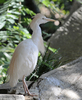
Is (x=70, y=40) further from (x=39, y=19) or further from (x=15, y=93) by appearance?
(x=15, y=93)

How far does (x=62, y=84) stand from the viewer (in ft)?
6.59

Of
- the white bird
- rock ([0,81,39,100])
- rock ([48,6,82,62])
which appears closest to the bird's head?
the white bird

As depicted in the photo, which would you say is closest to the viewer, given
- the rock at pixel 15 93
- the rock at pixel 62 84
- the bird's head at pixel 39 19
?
the rock at pixel 15 93

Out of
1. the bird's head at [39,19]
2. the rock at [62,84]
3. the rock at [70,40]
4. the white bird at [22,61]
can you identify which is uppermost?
the bird's head at [39,19]

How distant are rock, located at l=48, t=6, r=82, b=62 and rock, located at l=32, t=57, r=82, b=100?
1020 millimetres

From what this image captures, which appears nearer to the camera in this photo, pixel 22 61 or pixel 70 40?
pixel 22 61

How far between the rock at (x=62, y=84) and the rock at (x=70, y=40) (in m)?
1.02

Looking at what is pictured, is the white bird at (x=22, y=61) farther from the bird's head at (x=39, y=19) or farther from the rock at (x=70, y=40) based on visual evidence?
the rock at (x=70, y=40)

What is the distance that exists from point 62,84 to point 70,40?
1648mm

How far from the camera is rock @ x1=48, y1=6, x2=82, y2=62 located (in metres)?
3.42

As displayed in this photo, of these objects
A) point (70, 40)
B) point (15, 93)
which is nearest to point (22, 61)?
point (15, 93)

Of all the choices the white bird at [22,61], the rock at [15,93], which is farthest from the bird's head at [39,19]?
the rock at [15,93]

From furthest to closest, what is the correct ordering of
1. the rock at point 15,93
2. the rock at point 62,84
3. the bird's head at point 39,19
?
the bird's head at point 39,19
the rock at point 62,84
the rock at point 15,93

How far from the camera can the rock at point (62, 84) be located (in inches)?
70.4
